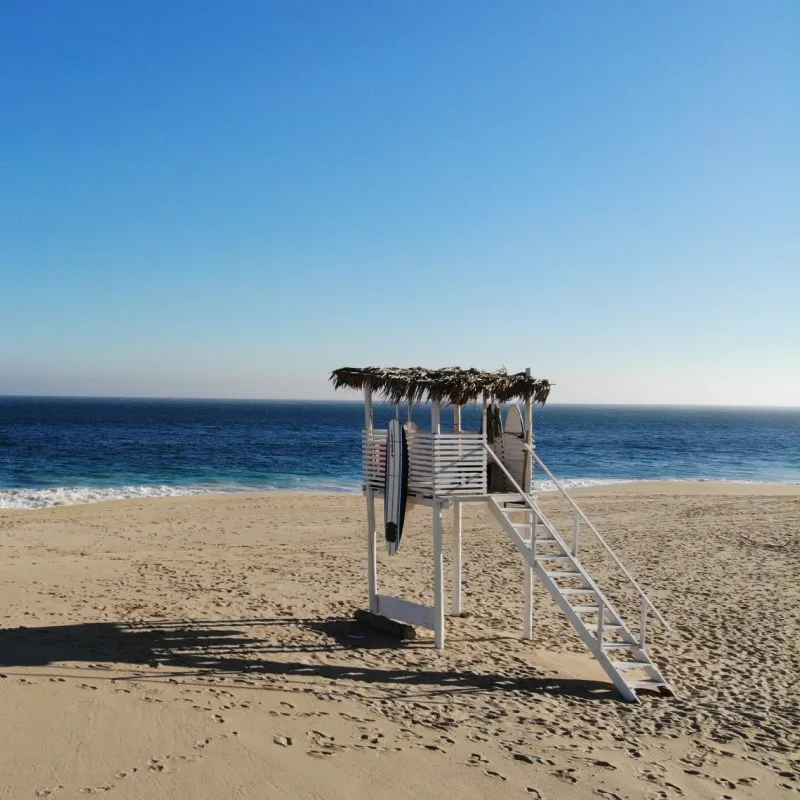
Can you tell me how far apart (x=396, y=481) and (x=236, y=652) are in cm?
334

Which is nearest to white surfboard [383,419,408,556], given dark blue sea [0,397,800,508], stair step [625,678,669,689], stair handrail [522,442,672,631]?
stair handrail [522,442,672,631]

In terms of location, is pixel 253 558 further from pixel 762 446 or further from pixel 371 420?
pixel 762 446

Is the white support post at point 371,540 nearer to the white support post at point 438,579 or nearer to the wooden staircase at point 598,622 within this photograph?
the white support post at point 438,579

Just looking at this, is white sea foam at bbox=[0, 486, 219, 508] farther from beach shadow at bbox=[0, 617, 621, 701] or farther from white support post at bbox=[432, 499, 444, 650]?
white support post at bbox=[432, 499, 444, 650]

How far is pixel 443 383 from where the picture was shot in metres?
10.8

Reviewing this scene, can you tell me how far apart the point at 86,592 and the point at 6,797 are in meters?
7.70

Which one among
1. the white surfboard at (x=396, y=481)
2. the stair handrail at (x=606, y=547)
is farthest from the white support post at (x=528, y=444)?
the white surfboard at (x=396, y=481)

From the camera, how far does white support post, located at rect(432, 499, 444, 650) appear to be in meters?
10.8

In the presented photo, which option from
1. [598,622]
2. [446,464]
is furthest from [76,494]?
[598,622]

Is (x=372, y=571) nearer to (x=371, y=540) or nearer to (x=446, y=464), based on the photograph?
(x=371, y=540)

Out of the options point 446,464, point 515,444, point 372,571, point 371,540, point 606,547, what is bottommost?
point 372,571

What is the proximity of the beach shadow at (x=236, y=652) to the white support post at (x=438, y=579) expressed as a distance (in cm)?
33

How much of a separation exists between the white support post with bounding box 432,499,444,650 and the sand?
10.8 inches

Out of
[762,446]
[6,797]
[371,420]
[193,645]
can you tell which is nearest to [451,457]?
[371,420]
